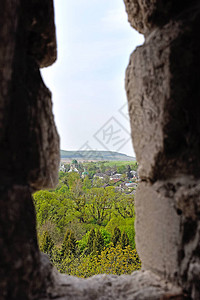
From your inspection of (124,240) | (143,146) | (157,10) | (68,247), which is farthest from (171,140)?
(124,240)

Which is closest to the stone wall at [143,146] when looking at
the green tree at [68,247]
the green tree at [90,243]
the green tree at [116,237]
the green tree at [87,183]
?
the green tree at [68,247]

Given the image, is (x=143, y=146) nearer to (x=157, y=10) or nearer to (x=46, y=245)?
(x=157, y=10)

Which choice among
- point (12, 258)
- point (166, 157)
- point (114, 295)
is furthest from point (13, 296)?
point (166, 157)

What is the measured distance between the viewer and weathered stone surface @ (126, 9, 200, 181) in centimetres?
103

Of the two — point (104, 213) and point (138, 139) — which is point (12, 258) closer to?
point (138, 139)

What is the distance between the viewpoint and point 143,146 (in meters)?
1.14

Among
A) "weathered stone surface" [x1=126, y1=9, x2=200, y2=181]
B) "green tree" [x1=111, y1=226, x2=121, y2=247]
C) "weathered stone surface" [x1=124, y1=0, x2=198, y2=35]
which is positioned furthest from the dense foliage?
"weathered stone surface" [x1=124, y1=0, x2=198, y2=35]

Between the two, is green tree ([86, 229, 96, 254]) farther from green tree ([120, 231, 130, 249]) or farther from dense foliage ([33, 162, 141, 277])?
green tree ([120, 231, 130, 249])

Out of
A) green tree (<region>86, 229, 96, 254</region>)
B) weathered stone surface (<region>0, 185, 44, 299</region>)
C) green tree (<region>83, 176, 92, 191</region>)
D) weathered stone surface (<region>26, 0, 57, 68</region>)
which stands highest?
weathered stone surface (<region>26, 0, 57, 68</region>)

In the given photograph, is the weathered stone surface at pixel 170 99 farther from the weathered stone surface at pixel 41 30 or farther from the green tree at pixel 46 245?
the green tree at pixel 46 245

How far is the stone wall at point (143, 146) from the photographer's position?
0.90m

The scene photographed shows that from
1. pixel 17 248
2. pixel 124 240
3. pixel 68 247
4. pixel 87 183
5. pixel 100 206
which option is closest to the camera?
pixel 17 248

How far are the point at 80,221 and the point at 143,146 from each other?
48.1 ft

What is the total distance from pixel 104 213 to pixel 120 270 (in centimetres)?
712
